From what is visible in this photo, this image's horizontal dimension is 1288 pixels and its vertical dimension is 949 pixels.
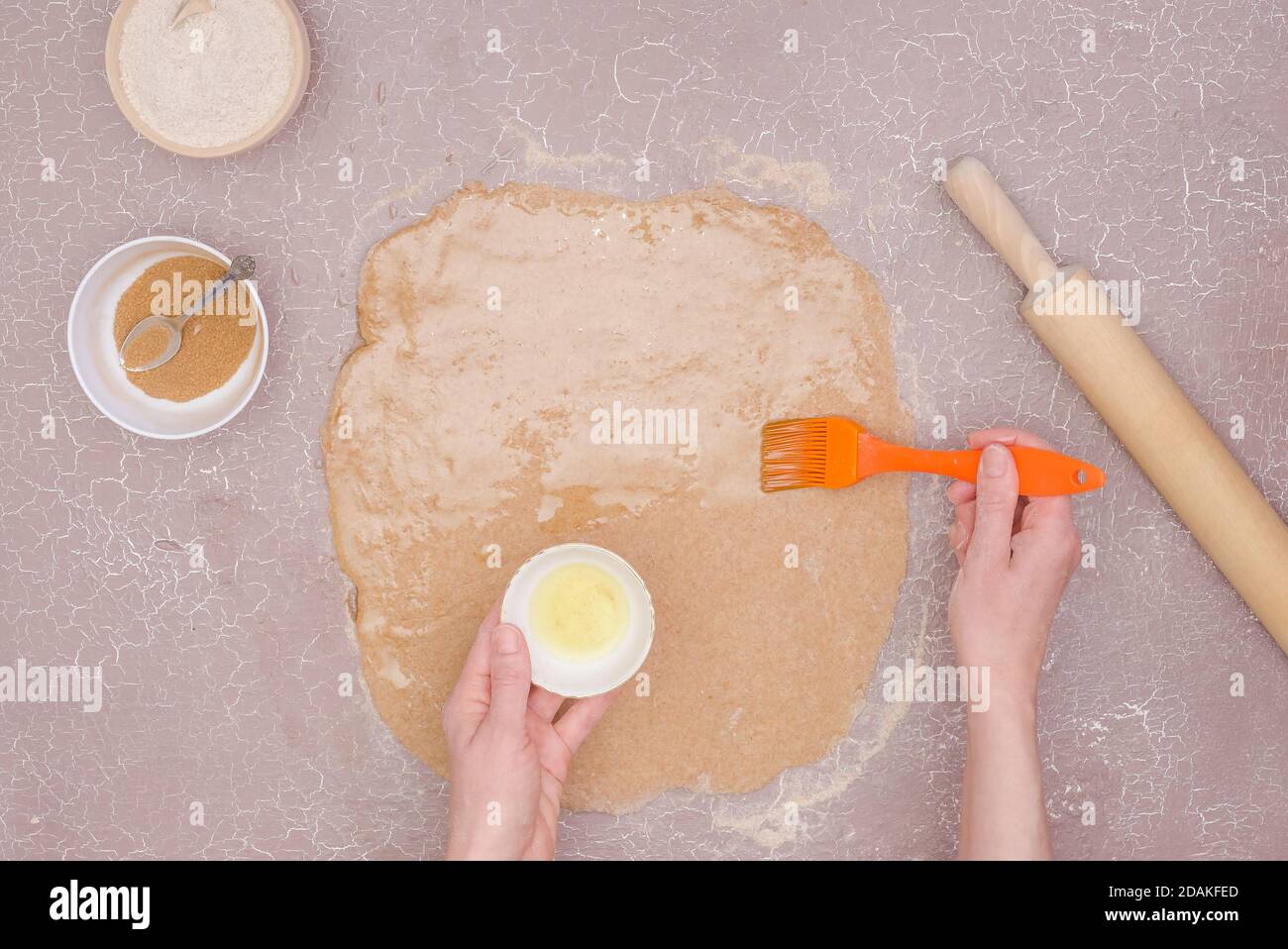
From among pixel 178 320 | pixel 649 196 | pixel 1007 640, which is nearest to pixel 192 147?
pixel 178 320

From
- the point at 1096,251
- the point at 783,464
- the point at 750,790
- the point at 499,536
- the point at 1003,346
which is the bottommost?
the point at 750,790

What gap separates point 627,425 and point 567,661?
0.42 metres

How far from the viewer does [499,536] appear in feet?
4.91

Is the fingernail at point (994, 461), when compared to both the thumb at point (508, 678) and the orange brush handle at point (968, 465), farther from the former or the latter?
the thumb at point (508, 678)

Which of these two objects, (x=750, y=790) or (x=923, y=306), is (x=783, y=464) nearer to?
(x=923, y=306)

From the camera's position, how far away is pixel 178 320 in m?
1.47

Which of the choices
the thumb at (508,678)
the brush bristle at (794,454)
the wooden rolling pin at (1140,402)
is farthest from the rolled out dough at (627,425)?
the wooden rolling pin at (1140,402)

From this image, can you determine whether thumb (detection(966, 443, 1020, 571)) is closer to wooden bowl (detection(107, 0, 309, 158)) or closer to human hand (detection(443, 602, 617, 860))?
human hand (detection(443, 602, 617, 860))

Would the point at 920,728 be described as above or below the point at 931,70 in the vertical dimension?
below

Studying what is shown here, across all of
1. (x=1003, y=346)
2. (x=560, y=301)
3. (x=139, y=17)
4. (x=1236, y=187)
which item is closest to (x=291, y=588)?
(x=560, y=301)

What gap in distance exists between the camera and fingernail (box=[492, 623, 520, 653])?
1380 mm

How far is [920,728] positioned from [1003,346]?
717mm

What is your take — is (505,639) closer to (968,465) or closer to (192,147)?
(968,465)

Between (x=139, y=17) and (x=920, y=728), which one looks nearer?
(x=139, y=17)
